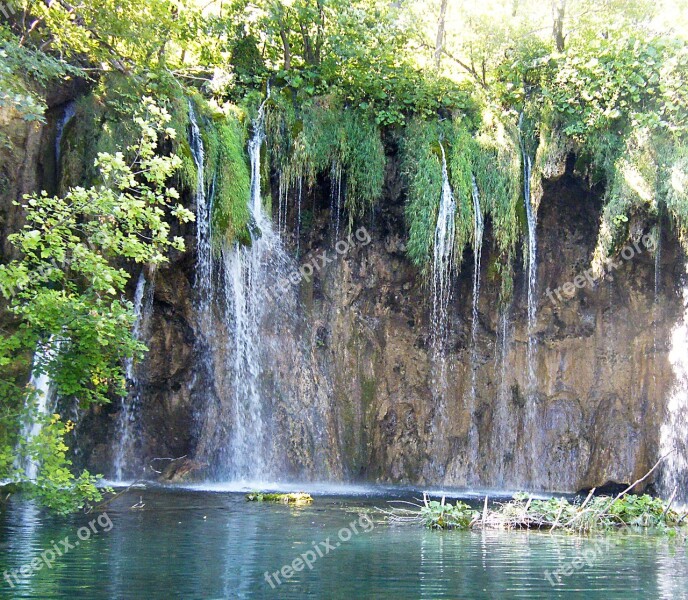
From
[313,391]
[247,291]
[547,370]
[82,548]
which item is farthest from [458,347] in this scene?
[82,548]

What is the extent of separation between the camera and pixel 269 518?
1143 cm

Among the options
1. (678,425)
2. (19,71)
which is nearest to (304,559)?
(19,71)

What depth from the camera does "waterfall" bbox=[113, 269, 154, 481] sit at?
1698cm

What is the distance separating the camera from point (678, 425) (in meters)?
17.5

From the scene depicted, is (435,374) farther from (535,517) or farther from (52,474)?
(52,474)

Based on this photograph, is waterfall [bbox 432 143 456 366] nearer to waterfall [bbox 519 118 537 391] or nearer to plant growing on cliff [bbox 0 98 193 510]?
waterfall [bbox 519 118 537 391]

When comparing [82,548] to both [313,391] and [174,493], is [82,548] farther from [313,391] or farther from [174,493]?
[313,391]

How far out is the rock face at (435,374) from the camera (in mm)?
17703

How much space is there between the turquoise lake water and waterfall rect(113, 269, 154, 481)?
17.0ft

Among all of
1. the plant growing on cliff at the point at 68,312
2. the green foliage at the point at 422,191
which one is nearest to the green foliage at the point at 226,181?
the green foliage at the point at 422,191

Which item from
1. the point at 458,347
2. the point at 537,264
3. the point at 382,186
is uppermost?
the point at 382,186

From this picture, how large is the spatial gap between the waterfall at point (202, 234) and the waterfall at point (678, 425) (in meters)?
9.99

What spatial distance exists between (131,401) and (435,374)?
679 cm

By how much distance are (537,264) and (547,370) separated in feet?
7.94
